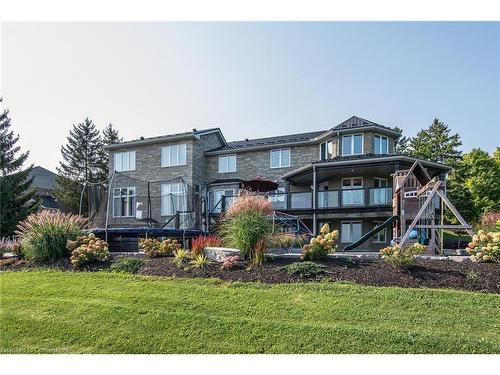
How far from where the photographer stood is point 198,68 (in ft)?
31.8

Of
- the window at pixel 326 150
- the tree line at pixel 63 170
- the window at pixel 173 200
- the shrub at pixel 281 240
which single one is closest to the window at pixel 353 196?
the window at pixel 326 150

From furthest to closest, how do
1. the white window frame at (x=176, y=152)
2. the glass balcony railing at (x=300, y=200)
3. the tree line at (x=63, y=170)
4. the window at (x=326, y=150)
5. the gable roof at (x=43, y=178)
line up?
the gable roof at (x=43, y=178), the tree line at (x=63, y=170), the white window frame at (x=176, y=152), the window at (x=326, y=150), the glass balcony railing at (x=300, y=200)

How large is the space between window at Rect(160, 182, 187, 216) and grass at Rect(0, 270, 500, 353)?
7.87m

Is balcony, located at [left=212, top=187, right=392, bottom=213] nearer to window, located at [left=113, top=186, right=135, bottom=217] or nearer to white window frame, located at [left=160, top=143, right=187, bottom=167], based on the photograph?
window, located at [left=113, top=186, right=135, bottom=217]

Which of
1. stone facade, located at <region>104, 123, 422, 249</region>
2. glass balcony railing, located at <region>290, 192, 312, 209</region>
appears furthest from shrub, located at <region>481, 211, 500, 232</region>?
glass balcony railing, located at <region>290, 192, 312, 209</region>

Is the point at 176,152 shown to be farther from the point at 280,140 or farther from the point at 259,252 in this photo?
the point at 259,252

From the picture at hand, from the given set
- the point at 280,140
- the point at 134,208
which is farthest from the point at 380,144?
the point at 134,208

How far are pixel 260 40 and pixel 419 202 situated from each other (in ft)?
23.1

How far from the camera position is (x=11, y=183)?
26594 millimetres

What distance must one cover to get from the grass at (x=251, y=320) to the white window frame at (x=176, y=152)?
17.2 meters

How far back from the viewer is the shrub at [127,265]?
A: 8.12 meters

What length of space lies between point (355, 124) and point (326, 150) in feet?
6.93

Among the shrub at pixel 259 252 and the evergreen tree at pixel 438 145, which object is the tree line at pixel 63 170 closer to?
the shrub at pixel 259 252
